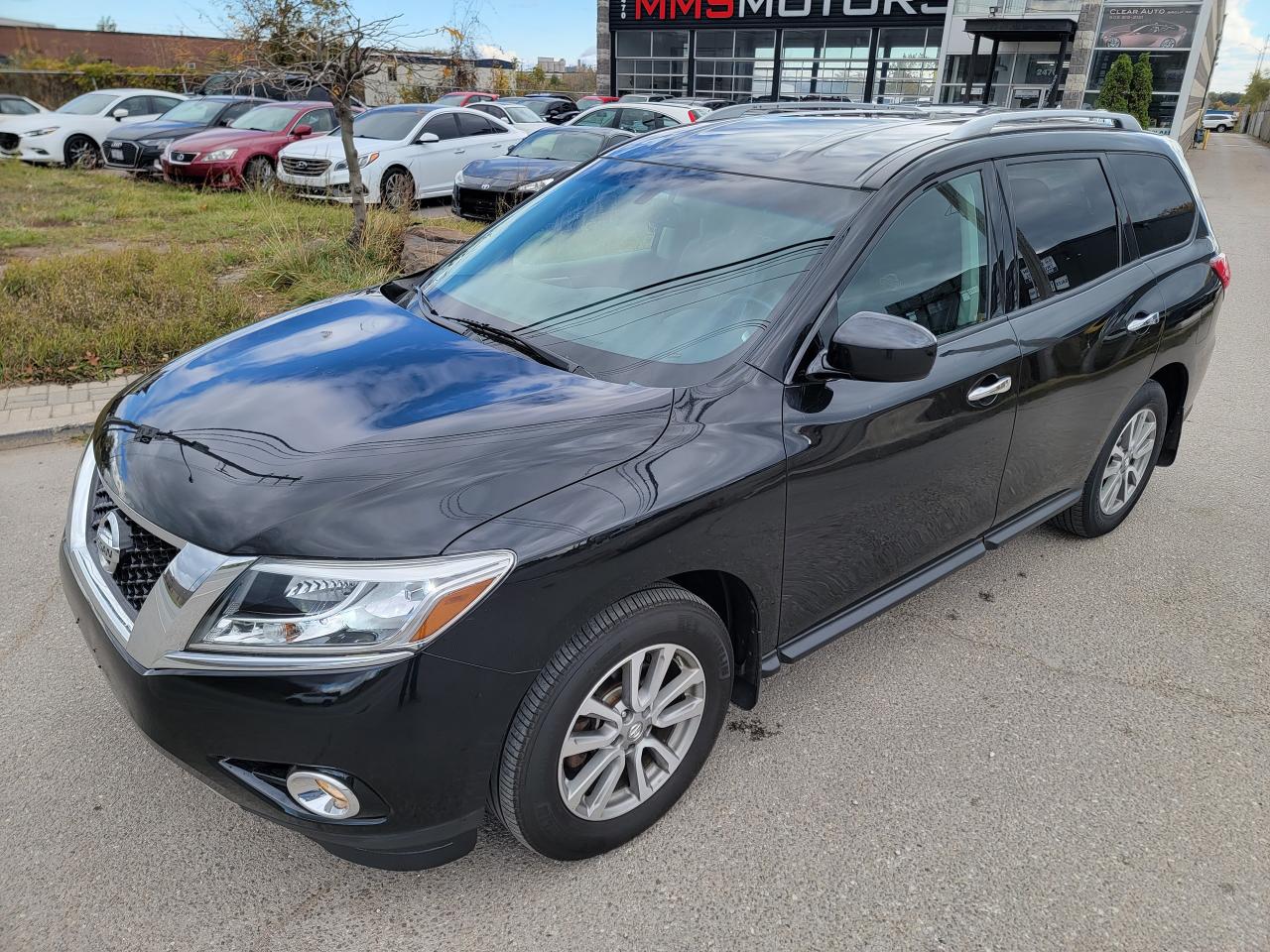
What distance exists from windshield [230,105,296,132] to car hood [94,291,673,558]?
13.1m

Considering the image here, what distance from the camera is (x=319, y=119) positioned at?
1460 centimetres

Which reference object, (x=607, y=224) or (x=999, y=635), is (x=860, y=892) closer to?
(x=999, y=635)

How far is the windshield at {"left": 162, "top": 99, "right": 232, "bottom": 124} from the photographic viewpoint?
1579cm

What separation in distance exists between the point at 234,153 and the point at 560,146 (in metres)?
4.94

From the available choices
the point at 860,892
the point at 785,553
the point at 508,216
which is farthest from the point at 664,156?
the point at 860,892

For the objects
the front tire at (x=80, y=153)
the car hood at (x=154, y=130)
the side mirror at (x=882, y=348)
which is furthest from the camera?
the front tire at (x=80, y=153)

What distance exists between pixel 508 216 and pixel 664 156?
706 mm

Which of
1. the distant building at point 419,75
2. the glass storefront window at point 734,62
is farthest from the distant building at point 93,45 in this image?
the glass storefront window at point 734,62

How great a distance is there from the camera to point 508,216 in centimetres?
366

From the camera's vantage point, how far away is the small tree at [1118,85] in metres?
24.2

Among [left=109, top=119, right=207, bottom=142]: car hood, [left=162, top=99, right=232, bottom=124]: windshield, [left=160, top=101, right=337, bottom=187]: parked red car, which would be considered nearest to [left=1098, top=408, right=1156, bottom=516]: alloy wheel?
[left=160, top=101, right=337, bottom=187]: parked red car

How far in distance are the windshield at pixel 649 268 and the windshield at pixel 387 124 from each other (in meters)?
11.0

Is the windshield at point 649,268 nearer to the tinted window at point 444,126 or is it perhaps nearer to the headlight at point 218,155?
the tinted window at point 444,126

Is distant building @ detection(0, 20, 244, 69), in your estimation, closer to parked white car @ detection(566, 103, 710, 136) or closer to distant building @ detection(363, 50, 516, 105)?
distant building @ detection(363, 50, 516, 105)
